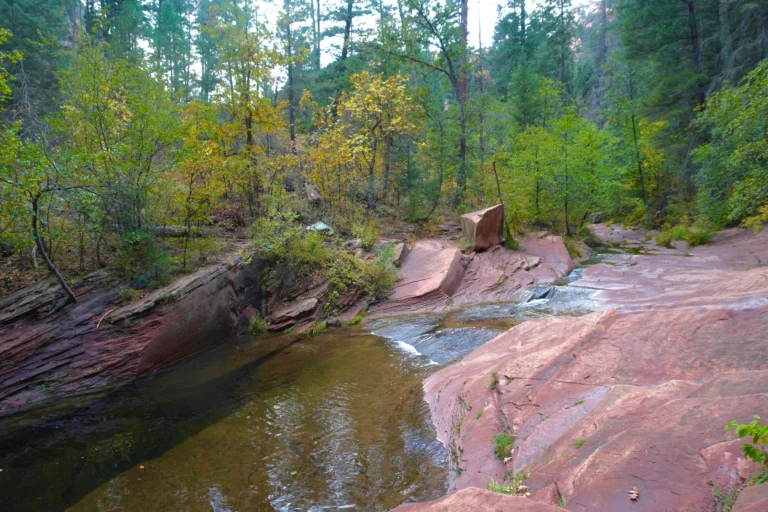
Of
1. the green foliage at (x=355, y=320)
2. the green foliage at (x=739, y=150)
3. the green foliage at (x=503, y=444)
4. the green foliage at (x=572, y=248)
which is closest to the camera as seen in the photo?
the green foliage at (x=503, y=444)

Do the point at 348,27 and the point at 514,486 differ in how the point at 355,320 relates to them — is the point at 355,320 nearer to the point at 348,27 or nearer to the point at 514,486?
the point at 514,486

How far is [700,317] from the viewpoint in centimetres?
497

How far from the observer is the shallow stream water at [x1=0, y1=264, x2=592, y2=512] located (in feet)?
16.1

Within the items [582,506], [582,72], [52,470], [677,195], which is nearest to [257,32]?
[52,470]

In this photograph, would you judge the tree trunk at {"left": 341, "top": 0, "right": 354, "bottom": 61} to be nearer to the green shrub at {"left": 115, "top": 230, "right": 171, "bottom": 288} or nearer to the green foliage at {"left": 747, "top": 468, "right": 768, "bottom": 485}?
the green shrub at {"left": 115, "top": 230, "right": 171, "bottom": 288}

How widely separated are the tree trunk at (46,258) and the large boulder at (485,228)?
12.2m

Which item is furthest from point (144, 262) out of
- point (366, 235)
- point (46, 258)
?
point (366, 235)

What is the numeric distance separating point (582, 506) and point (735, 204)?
40.4 ft

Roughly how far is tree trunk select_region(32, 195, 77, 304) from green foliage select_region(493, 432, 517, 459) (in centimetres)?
911

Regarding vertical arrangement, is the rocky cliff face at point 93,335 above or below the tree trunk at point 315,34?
below

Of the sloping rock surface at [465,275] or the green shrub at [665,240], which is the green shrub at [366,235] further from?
the green shrub at [665,240]

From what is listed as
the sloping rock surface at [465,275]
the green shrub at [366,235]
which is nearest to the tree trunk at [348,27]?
the green shrub at [366,235]

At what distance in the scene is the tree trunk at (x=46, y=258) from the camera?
8.05 meters

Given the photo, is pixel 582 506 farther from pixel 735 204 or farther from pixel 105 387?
pixel 735 204
